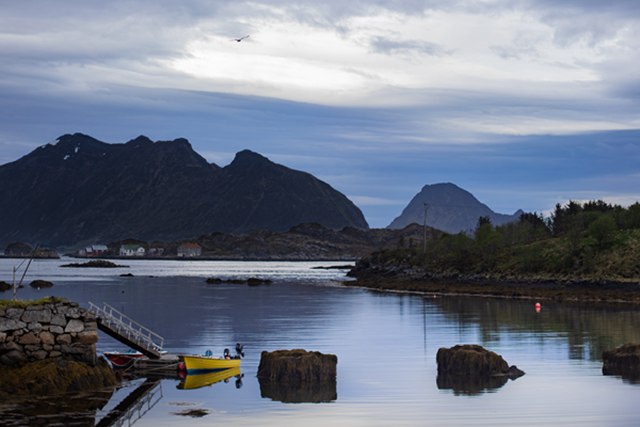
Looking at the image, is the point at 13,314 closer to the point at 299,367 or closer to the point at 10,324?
the point at 10,324

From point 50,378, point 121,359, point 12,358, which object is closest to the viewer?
point 50,378

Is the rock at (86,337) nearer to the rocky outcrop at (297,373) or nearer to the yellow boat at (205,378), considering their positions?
the yellow boat at (205,378)

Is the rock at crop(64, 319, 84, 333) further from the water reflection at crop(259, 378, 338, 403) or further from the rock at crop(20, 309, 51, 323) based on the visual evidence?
the water reflection at crop(259, 378, 338, 403)

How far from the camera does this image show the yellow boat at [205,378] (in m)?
48.0

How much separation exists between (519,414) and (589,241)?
11518 cm

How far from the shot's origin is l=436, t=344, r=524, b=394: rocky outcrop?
4862 centimetres

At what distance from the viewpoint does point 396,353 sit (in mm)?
63750

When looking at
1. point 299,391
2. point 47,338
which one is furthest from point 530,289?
point 47,338

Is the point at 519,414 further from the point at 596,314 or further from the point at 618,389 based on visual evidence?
the point at 596,314

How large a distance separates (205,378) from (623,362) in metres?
23.0

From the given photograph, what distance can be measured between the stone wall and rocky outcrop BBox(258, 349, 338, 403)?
8871 millimetres

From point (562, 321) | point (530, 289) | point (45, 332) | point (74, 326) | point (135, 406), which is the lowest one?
point (135, 406)

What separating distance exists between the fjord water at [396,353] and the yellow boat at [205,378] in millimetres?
688

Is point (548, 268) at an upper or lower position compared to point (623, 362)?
upper
